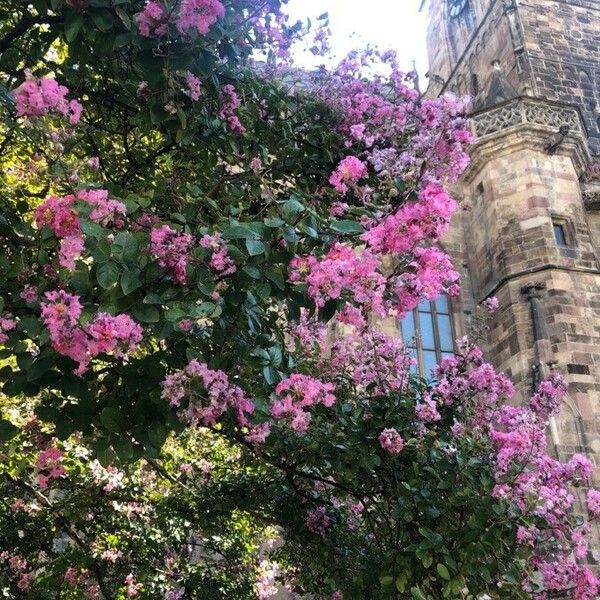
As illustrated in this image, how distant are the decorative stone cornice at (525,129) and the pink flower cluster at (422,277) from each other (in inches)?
384

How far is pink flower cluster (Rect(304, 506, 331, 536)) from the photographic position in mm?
5648

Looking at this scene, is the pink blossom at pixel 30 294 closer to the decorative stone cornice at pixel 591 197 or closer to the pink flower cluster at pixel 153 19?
the pink flower cluster at pixel 153 19

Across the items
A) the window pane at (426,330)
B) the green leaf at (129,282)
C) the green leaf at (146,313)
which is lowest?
the green leaf at (146,313)

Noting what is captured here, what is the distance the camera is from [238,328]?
3.19 m

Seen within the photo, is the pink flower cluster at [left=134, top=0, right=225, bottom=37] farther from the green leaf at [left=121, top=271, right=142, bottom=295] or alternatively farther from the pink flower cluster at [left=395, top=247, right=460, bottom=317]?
the pink flower cluster at [left=395, top=247, right=460, bottom=317]

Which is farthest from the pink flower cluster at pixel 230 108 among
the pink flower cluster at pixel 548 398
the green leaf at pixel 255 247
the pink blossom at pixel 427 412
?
the pink flower cluster at pixel 548 398

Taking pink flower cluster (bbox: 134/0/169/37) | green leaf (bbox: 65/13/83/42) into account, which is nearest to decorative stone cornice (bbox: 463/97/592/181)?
pink flower cluster (bbox: 134/0/169/37)

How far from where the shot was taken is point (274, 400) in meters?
3.16

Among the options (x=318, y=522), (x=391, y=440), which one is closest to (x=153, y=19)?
(x=391, y=440)

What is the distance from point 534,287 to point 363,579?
684cm

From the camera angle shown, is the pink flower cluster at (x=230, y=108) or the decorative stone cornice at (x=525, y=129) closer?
the pink flower cluster at (x=230, y=108)

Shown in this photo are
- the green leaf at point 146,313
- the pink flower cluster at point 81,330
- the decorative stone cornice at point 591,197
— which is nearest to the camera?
the pink flower cluster at point 81,330

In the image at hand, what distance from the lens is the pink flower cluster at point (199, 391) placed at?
2.64m

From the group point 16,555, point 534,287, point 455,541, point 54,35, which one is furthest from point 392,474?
point 534,287
